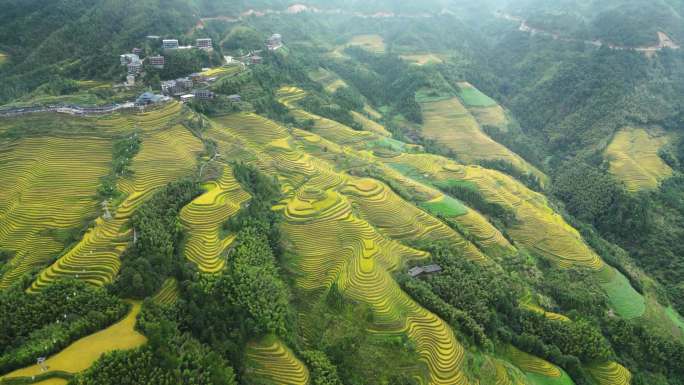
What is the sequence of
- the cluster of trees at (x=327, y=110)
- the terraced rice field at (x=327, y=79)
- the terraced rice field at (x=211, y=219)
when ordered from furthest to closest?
1. the terraced rice field at (x=327, y=79)
2. the cluster of trees at (x=327, y=110)
3. the terraced rice field at (x=211, y=219)

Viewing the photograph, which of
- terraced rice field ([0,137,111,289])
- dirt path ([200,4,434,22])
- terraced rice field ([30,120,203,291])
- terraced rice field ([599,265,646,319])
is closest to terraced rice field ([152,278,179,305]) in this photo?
terraced rice field ([30,120,203,291])

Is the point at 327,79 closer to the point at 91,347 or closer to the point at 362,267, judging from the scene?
the point at 362,267

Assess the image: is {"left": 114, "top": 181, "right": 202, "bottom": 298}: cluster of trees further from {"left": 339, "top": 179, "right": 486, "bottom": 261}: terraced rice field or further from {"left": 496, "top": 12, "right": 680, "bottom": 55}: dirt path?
{"left": 496, "top": 12, "right": 680, "bottom": 55}: dirt path

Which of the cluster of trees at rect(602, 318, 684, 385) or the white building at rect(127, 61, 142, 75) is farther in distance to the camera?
the white building at rect(127, 61, 142, 75)

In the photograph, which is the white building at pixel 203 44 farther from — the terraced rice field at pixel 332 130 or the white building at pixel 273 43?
the terraced rice field at pixel 332 130

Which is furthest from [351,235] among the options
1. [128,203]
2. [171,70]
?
[171,70]

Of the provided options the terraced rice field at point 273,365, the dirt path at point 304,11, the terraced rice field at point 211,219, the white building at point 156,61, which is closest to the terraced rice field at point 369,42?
the dirt path at point 304,11
